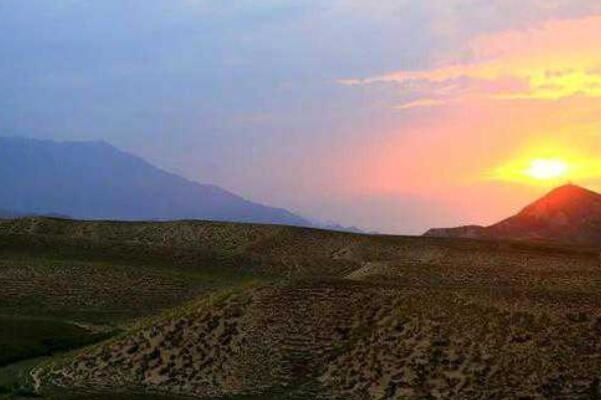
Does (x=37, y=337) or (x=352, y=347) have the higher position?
(x=352, y=347)

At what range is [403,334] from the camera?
141 feet

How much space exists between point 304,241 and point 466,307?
196 ft

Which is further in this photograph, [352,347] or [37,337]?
[37,337]

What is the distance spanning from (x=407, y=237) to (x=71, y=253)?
146 feet

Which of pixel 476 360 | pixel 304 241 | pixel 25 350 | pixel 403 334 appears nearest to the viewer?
pixel 476 360

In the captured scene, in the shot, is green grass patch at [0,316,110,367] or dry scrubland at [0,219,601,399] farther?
green grass patch at [0,316,110,367]

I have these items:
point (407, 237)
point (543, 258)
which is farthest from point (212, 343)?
point (407, 237)

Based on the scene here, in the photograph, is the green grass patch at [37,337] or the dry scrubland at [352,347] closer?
the dry scrubland at [352,347]

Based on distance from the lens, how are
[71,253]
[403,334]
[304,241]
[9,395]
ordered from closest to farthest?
[9,395], [403,334], [71,253], [304,241]

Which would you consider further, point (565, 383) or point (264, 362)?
point (264, 362)

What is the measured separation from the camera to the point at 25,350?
4703cm

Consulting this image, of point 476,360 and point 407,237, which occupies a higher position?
point 407,237

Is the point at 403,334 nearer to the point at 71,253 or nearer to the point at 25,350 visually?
the point at 25,350

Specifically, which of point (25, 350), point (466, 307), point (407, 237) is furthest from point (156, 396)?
point (407, 237)
